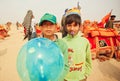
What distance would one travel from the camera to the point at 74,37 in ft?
7.25

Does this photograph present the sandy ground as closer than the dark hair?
No

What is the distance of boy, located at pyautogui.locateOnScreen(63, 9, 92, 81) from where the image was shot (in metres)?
2.13

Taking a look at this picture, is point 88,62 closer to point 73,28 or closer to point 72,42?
point 72,42

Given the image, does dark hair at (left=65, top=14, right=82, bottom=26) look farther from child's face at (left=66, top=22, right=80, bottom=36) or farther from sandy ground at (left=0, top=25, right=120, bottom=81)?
sandy ground at (left=0, top=25, right=120, bottom=81)

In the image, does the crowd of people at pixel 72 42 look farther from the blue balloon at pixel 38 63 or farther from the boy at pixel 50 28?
the blue balloon at pixel 38 63

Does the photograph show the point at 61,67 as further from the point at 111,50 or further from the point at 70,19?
the point at 111,50

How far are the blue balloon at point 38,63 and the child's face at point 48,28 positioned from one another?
543mm

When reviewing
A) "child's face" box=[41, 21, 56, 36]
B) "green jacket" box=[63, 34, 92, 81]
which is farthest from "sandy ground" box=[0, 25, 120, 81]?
"child's face" box=[41, 21, 56, 36]

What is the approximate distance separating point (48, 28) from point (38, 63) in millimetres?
723

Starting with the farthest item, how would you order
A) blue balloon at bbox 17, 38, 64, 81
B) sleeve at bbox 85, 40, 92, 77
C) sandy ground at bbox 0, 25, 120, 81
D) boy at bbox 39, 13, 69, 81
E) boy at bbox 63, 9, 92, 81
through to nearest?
sandy ground at bbox 0, 25, 120, 81 → sleeve at bbox 85, 40, 92, 77 → boy at bbox 63, 9, 92, 81 → boy at bbox 39, 13, 69, 81 → blue balloon at bbox 17, 38, 64, 81

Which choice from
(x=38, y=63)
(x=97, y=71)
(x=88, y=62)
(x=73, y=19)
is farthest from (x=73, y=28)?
(x=97, y=71)

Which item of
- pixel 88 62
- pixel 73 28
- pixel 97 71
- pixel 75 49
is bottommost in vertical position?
pixel 97 71

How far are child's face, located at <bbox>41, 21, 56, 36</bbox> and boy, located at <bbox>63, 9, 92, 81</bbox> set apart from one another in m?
0.18

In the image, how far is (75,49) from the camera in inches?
84.7
